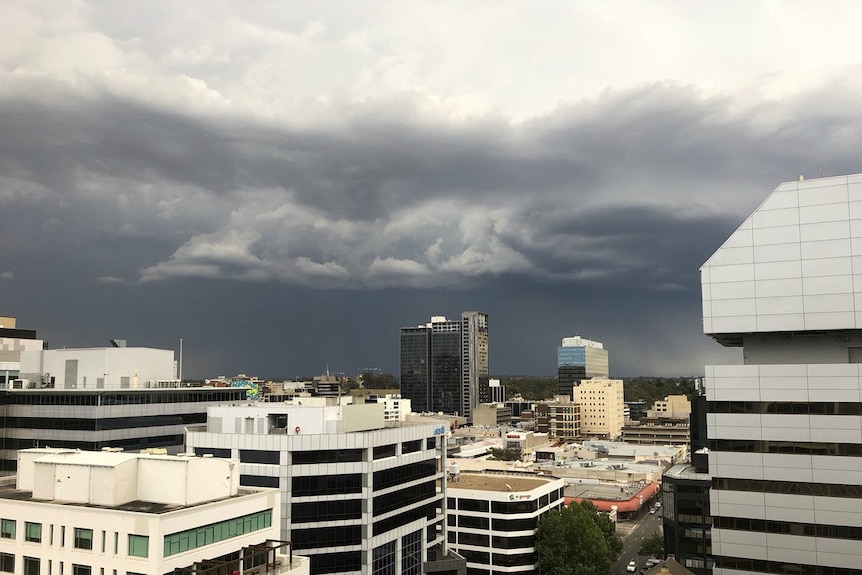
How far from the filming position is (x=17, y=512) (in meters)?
51.0

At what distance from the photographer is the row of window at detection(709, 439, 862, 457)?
56.9 meters

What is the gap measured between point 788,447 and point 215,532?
47828mm

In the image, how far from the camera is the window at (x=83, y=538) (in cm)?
4840

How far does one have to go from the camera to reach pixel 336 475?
72.6 m

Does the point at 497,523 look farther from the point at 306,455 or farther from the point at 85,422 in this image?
the point at 85,422

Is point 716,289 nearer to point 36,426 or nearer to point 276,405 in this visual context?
point 276,405

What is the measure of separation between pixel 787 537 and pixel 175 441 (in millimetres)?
88719

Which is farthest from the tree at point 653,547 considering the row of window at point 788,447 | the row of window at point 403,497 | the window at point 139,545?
the window at point 139,545

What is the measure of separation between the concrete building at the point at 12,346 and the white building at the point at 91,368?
473 cm

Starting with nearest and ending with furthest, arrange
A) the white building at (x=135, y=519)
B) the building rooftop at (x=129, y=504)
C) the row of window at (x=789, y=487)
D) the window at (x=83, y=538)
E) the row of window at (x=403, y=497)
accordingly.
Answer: the white building at (x=135, y=519) → the window at (x=83, y=538) → the building rooftop at (x=129, y=504) → the row of window at (x=789, y=487) → the row of window at (x=403, y=497)

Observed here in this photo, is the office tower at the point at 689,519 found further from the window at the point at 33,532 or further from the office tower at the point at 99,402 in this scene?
the window at the point at 33,532

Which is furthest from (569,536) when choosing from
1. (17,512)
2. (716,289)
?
(17,512)

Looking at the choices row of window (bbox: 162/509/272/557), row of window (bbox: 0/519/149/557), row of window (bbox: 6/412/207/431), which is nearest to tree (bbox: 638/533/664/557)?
row of window (bbox: 6/412/207/431)

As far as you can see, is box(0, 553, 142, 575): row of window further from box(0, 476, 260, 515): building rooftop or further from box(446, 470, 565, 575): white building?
box(446, 470, 565, 575): white building
